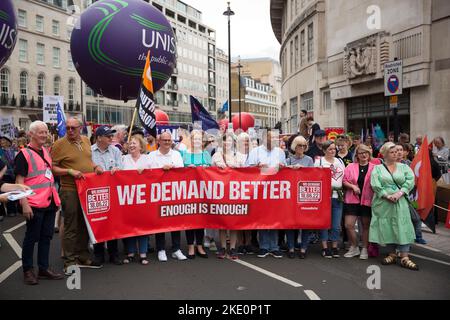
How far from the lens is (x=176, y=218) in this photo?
22.6ft

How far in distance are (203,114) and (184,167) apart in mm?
3577

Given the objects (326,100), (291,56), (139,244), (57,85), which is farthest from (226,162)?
(57,85)

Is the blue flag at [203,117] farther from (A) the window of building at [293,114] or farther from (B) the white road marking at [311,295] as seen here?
(A) the window of building at [293,114]

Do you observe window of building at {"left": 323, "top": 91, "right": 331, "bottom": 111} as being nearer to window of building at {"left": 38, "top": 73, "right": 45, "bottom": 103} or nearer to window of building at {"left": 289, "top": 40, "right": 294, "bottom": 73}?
window of building at {"left": 289, "top": 40, "right": 294, "bottom": 73}

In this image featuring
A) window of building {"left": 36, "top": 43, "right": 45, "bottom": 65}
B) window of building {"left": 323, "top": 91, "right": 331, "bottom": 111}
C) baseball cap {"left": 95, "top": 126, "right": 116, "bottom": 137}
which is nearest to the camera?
baseball cap {"left": 95, "top": 126, "right": 116, "bottom": 137}

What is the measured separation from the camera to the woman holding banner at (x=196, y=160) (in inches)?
274

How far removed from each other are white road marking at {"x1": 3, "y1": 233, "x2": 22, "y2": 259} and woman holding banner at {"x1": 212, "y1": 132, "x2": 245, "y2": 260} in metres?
3.15

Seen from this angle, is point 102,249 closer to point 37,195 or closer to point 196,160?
point 37,195

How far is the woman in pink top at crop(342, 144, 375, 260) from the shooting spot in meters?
6.94

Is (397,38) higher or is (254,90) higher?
(254,90)

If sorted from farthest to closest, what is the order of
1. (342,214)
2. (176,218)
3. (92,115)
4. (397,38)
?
(92,115) < (397,38) < (342,214) < (176,218)

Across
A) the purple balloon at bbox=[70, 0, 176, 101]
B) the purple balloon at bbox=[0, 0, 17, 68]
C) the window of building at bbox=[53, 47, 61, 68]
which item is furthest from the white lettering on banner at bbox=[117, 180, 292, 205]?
the window of building at bbox=[53, 47, 61, 68]
